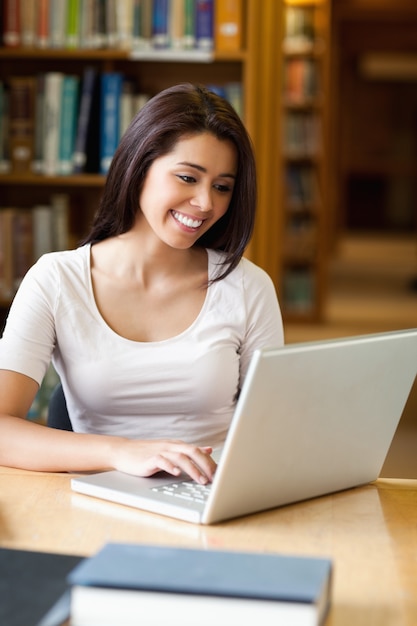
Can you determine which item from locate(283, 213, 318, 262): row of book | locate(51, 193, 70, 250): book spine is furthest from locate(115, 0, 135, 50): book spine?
locate(283, 213, 318, 262): row of book

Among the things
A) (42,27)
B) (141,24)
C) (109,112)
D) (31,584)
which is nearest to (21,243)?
(109,112)

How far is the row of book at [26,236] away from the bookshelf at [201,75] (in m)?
0.05

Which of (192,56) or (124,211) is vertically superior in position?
(192,56)

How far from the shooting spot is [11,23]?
3.52 m

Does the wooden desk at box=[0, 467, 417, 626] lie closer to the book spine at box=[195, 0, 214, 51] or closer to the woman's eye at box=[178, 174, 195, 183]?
the woman's eye at box=[178, 174, 195, 183]

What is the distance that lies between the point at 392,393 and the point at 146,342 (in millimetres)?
581

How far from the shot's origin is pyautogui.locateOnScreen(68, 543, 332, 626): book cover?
0.87m

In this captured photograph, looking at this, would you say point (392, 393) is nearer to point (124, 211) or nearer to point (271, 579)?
point (271, 579)

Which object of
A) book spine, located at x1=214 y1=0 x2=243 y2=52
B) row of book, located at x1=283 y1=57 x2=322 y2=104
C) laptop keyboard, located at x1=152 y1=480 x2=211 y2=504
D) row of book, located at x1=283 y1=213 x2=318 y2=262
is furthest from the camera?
row of book, located at x1=283 y1=213 x2=318 y2=262

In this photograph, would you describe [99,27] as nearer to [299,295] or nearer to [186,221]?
[186,221]

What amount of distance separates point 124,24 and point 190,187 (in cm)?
189

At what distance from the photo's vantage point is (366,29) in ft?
38.4

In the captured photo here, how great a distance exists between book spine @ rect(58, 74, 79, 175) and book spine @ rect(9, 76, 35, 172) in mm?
118

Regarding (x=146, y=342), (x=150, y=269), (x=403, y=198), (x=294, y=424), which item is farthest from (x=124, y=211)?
(x=403, y=198)
